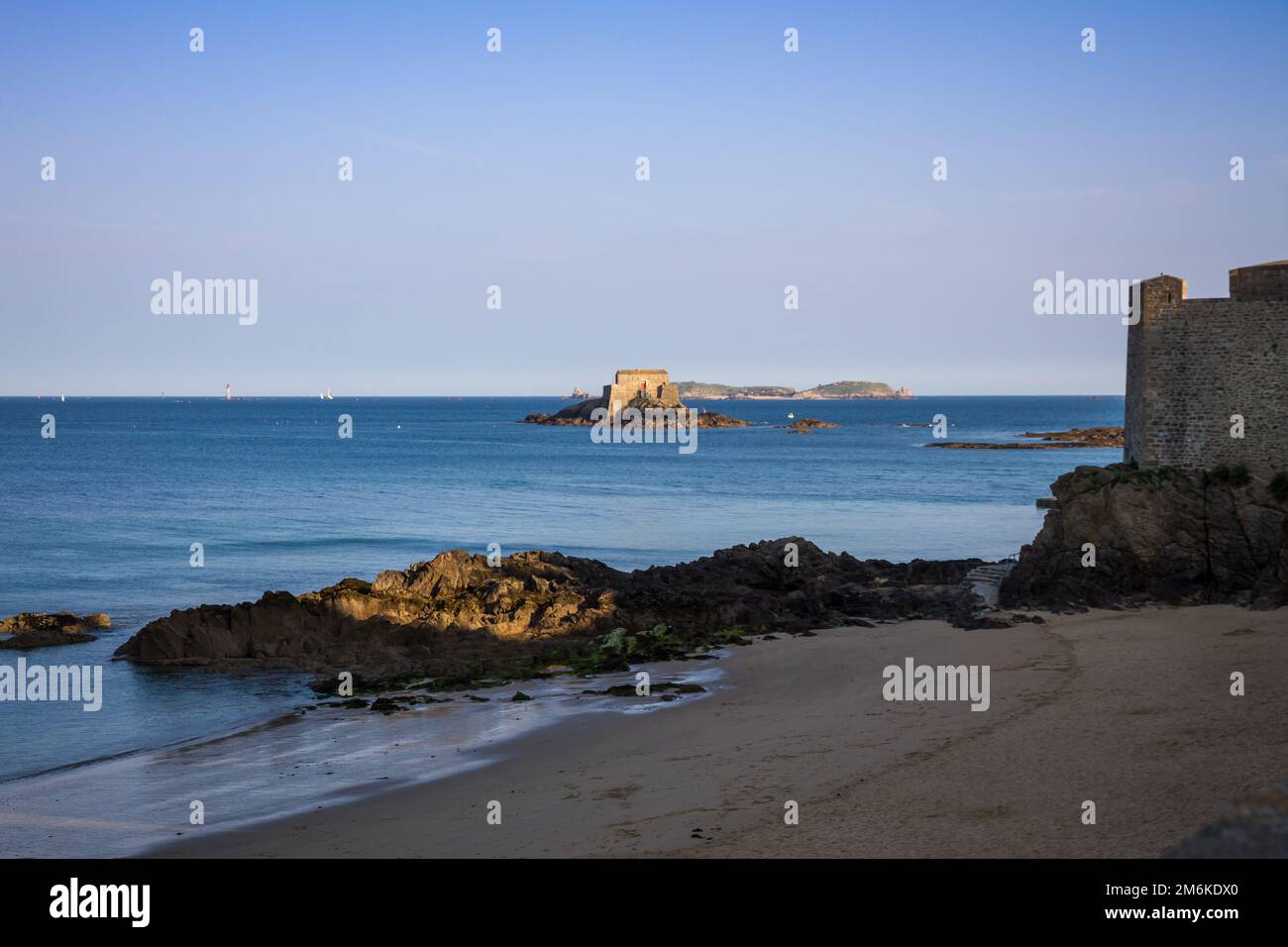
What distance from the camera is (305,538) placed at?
38969 mm

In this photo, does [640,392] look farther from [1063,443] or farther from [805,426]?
[1063,443]

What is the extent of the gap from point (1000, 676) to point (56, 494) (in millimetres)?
48245

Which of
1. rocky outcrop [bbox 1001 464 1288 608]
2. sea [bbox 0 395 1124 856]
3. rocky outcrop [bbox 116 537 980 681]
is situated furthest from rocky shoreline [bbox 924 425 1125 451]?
rocky outcrop [bbox 116 537 980 681]

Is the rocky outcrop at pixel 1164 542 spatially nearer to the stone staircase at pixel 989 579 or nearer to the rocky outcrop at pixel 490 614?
the stone staircase at pixel 989 579

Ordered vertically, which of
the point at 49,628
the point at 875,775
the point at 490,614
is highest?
the point at 490,614

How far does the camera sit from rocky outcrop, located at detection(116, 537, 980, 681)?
19219 millimetres

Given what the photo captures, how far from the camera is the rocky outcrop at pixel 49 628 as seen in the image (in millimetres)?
20953

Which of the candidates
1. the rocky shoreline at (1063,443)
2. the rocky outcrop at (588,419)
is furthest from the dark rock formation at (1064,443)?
the rocky outcrop at (588,419)

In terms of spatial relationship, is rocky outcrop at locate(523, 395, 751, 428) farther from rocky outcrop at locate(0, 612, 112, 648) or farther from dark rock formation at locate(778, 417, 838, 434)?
rocky outcrop at locate(0, 612, 112, 648)

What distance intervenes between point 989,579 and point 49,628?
1845cm

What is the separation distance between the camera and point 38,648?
814 inches

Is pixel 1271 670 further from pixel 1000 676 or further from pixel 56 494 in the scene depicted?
pixel 56 494
